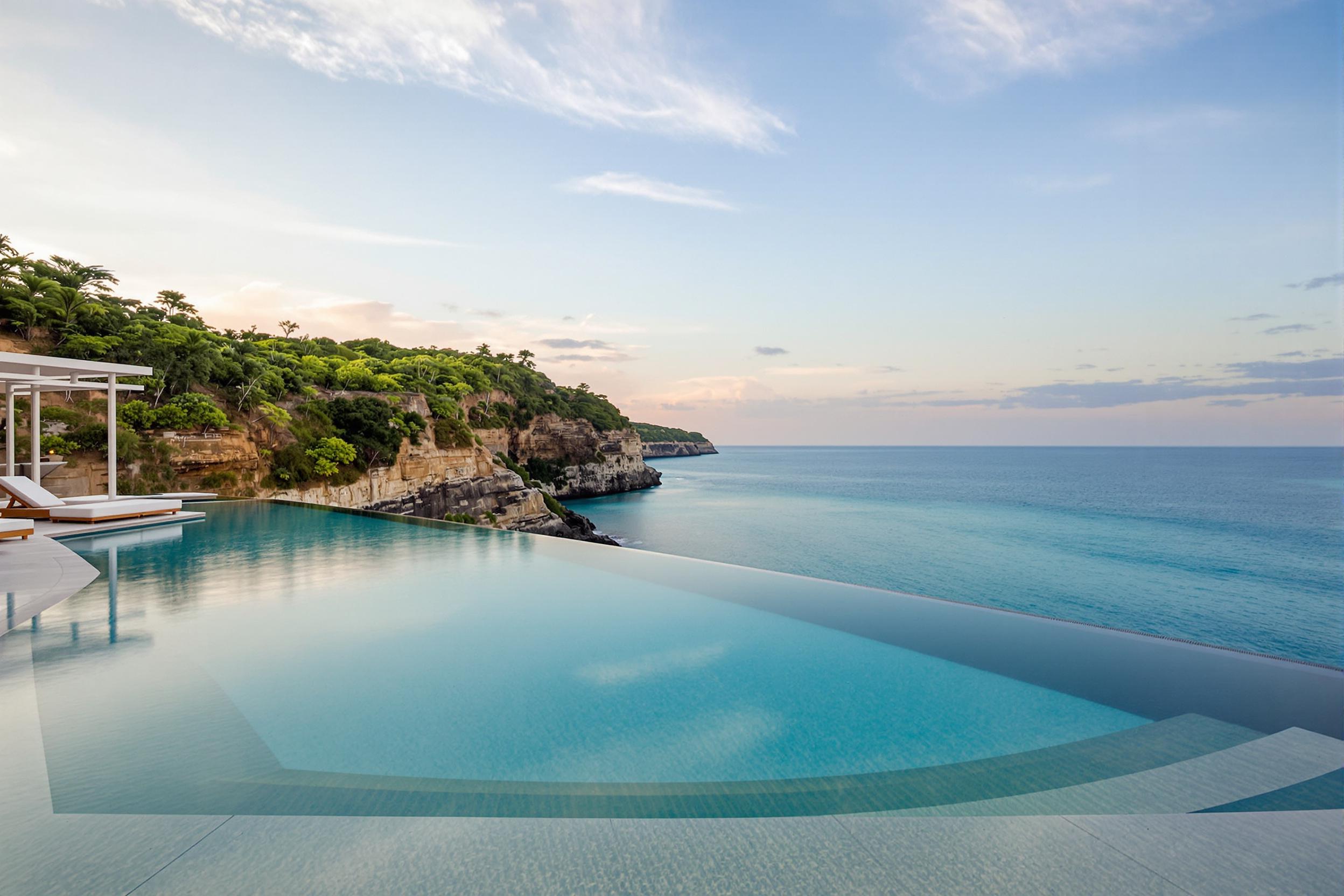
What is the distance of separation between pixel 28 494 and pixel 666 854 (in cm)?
1270

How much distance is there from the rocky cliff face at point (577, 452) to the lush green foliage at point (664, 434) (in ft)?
227

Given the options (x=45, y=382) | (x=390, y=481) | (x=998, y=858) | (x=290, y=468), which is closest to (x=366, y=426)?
(x=390, y=481)

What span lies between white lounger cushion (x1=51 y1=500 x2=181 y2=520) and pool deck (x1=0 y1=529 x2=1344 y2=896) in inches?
379

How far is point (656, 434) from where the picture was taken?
464 feet

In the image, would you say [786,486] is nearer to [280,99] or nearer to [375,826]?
[280,99]

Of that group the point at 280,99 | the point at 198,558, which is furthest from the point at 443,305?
the point at 198,558

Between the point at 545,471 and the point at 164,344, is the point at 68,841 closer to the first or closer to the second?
the point at 164,344

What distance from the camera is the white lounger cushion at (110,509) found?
8.96 meters

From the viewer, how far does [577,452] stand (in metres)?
52.3

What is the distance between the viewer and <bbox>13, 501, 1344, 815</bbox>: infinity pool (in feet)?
7.56

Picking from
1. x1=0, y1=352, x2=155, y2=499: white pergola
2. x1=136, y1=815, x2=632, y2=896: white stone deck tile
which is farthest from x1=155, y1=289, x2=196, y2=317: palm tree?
x1=136, y1=815, x2=632, y2=896: white stone deck tile

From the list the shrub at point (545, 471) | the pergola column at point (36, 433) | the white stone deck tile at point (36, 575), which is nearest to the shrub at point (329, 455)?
the pergola column at point (36, 433)

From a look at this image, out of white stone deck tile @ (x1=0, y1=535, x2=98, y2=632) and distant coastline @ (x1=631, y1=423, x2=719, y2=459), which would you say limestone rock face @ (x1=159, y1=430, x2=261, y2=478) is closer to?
white stone deck tile @ (x1=0, y1=535, x2=98, y2=632)

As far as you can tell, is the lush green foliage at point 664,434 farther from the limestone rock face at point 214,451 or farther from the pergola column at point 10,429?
the pergola column at point 10,429
